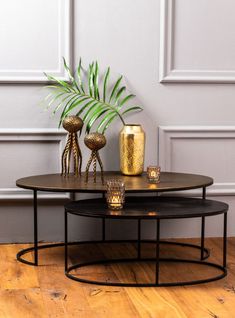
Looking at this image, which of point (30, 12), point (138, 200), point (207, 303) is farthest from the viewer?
point (30, 12)

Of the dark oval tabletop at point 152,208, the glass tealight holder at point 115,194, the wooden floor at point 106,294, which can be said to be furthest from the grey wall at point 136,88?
the glass tealight holder at point 115,194

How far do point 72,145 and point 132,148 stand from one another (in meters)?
0.29

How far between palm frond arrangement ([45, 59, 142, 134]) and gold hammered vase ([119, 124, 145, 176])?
5.1 inches

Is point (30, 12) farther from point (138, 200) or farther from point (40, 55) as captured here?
point (138, 200)

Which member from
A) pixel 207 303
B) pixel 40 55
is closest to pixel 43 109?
pixel 40 55

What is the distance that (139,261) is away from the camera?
312 cm

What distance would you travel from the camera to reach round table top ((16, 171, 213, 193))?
2.89 meters

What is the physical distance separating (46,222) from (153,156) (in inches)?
25.1

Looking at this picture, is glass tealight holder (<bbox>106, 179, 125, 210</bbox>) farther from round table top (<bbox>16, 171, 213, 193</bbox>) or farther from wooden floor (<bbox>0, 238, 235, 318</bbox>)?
wooden floor (<bbox>0, 238, 235, 318</bbox>)

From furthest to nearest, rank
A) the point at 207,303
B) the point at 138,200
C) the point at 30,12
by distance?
the point at 30,12 < the point at 138,200 < the point at 207,303

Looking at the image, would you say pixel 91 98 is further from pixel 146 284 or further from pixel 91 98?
pixel 146 284

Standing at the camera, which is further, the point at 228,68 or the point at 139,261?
the point at 228,68

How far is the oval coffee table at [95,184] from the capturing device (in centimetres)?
289

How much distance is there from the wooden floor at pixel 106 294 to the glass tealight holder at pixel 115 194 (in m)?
0.31
